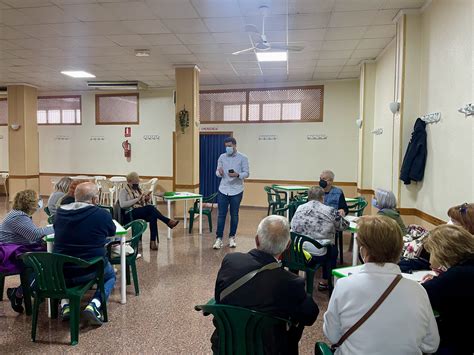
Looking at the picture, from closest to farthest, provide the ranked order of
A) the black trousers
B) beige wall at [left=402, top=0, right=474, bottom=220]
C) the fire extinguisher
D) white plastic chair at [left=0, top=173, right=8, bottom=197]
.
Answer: beige wall at [left=402, top=0, right=474, bottom=220]
the black trousers
the fire extinguisher
white plastic chair at [left=0, top=173, right=8, bottom=197]

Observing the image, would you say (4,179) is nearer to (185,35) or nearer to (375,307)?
(185,35)

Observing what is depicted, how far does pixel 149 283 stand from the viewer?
12.6 ft

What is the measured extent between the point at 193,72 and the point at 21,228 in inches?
205

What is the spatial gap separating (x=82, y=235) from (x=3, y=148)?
10304 millimetres

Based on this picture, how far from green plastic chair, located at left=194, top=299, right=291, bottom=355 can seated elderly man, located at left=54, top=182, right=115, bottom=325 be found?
1.45 m

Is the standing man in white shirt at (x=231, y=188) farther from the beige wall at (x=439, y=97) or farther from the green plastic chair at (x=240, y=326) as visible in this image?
the green plastic chair at (x=240, y=326)

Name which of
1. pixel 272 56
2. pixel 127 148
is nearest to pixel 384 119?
pixel 272 56

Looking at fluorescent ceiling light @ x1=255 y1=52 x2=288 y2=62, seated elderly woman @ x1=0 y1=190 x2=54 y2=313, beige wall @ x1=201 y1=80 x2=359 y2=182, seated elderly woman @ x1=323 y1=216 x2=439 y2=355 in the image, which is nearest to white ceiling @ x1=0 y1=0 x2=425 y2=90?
fluorescent ceiling light @ x1=255 y1=52 x2=288 y2=62

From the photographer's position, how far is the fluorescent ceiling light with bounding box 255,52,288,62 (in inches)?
251

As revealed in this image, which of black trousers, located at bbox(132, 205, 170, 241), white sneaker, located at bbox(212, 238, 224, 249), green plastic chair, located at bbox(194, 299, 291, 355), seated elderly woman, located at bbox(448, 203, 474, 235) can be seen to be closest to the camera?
green plastic chair, located at bbox(194, 299, 291, 355)

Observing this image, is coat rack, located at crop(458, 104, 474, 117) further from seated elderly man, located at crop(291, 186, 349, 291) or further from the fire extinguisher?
the fire extinguisher

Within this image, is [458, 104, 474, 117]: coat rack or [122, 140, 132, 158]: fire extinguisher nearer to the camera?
[458, 104, 474, 117]: coat rack

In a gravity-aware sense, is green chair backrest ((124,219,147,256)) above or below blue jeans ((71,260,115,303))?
above

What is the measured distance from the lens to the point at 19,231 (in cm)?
297
